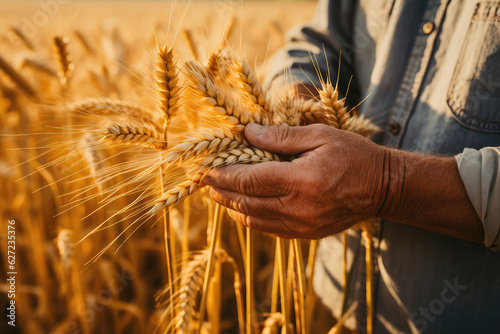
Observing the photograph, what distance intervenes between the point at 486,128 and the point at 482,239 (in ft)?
1.21

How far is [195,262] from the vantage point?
103 cm

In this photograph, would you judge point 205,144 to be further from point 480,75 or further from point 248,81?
point 480,75

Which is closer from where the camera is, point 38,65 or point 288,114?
point 288,114

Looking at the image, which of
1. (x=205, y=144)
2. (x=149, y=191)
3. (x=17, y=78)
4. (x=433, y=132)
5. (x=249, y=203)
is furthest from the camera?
(x=149, y=191)

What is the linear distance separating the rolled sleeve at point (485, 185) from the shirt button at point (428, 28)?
0.54 metres

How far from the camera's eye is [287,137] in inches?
30.8

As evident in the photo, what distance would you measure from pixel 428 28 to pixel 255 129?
0.84 meters

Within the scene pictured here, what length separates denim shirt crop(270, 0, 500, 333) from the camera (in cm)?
97

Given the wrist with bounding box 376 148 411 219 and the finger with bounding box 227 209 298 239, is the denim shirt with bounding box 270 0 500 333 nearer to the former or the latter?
the wrist with bounding box 376 148 411 219

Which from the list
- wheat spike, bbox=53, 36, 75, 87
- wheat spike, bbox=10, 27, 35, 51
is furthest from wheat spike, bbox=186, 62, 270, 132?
wheat spike, bbox=10, 27, 35, 51

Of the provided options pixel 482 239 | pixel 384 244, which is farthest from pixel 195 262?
pixel 482 239

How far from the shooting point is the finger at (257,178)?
0.76m

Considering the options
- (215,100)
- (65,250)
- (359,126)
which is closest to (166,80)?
(215,100)

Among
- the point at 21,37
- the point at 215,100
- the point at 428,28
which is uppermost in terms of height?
the point at 21,37
